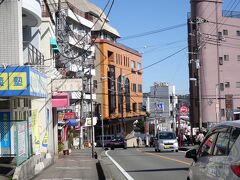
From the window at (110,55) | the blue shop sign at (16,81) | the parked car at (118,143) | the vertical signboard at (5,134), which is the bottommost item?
the parked car at (118,143)

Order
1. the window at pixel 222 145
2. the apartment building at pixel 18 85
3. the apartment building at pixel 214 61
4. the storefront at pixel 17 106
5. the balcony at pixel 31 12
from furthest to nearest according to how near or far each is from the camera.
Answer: the apartment building at pixel 214 61, the balcony at pixel 31 12, the apartment building at pixel 18 85, the storefront at pixel 17 106, the window at pixel 222 145

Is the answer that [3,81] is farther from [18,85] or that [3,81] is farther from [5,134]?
[5,134]

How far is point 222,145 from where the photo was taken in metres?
7.37

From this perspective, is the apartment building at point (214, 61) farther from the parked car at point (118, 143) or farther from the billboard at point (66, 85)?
the billboard at point (66, 85)

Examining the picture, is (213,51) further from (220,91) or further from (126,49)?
(126,49)

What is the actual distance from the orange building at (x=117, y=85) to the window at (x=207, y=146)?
74785mm

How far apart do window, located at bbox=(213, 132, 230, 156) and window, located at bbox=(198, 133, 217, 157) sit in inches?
11.6

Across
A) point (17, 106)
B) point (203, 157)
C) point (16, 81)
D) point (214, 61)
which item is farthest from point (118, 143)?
point (203, 157)

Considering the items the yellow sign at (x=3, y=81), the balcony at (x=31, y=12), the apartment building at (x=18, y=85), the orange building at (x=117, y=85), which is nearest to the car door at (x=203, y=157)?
the apartment building at (x=18, y=85)

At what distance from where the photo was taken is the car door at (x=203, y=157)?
8.08 m

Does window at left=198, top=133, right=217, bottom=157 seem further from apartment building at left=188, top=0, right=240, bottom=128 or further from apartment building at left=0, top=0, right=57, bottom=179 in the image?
apartment building at left=188, top=0, right=240, bottom=128

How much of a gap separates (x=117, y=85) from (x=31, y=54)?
2673 inches

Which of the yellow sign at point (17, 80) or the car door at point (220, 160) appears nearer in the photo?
the car door at point (220, 160)

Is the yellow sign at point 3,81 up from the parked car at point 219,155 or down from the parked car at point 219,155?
up
